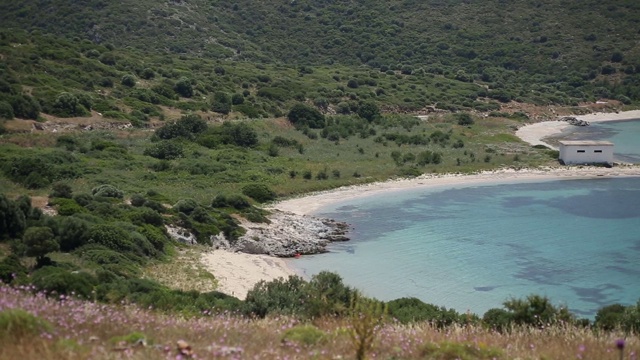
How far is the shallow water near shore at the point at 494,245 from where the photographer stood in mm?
29797

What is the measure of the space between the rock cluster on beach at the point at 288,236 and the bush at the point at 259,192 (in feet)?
13.4

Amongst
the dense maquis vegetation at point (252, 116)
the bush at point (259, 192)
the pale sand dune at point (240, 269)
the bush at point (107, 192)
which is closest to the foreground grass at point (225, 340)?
the dense maquis vegetation at point (252, 116)

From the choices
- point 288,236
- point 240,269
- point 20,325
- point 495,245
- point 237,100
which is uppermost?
point 237,100

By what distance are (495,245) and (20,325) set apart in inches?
1268

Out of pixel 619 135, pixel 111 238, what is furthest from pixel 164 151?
pixel 619 135

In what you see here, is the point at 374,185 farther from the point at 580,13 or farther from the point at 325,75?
the point at 580,13

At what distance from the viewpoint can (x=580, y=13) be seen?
133 meters

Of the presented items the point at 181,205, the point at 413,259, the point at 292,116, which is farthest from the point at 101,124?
the point at 413,259

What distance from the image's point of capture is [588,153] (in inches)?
2404

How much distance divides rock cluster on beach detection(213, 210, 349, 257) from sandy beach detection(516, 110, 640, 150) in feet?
124

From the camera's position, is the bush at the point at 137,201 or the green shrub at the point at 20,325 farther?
the bush at the point at 137,201

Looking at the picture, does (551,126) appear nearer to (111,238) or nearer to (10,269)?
(111,238)

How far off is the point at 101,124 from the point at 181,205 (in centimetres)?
2722

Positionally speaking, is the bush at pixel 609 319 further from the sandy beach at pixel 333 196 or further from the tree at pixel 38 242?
the tree at pixel 38 242
